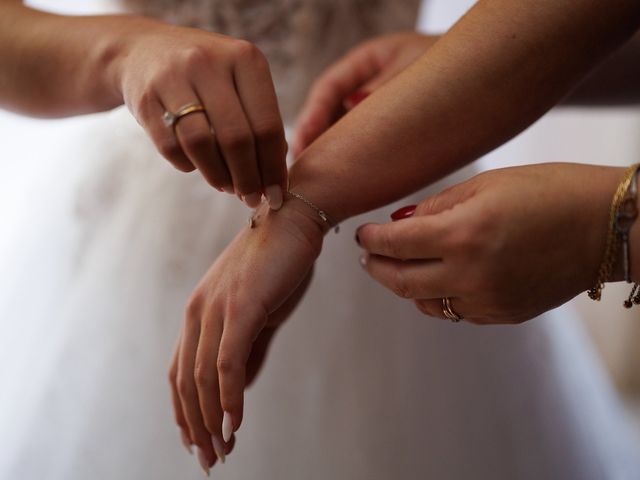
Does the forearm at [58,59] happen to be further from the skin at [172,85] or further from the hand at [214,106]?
the hand at [214,106]

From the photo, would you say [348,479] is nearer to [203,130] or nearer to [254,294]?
[254,294]

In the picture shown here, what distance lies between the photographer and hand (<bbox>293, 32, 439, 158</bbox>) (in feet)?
3.37

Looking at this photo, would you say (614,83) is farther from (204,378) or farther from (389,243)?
(204,378)

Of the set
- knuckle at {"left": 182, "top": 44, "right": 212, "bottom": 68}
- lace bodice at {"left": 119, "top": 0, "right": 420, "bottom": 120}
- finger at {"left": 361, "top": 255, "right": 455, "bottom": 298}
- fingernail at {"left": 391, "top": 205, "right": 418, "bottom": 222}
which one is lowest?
finger at {"left": 361, "top": 255, "right": 455, "bottom": 298}

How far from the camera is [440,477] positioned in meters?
0.80

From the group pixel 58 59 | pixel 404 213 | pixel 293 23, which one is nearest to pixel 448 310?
pixel 404 213

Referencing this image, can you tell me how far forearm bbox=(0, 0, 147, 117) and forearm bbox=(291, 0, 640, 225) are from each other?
10.5 inches

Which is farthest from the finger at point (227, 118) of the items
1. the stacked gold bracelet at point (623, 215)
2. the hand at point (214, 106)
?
the stacked gold bracelet at point (623, 215)

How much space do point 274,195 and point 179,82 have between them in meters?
0.17

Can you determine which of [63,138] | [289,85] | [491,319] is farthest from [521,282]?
[63,138]

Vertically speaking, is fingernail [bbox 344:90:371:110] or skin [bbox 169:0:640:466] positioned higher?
fingernail [bbox 344:90:371:110]

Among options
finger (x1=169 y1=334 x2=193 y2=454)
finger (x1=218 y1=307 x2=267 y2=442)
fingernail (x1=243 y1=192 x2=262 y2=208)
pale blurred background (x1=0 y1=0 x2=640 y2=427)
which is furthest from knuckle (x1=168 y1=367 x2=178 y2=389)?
pale blurred background (x1=0 y1=0 x2=640 y2=427)

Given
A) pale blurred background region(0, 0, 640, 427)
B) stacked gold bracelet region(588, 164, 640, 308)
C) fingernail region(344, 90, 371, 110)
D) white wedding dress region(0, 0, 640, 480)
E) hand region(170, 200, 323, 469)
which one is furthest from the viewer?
pale blurred background region(0, 0, 640, 427)

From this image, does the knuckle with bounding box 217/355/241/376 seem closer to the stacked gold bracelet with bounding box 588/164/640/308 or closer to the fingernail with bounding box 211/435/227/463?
the fingernail with bounding box 211/435/227/463
